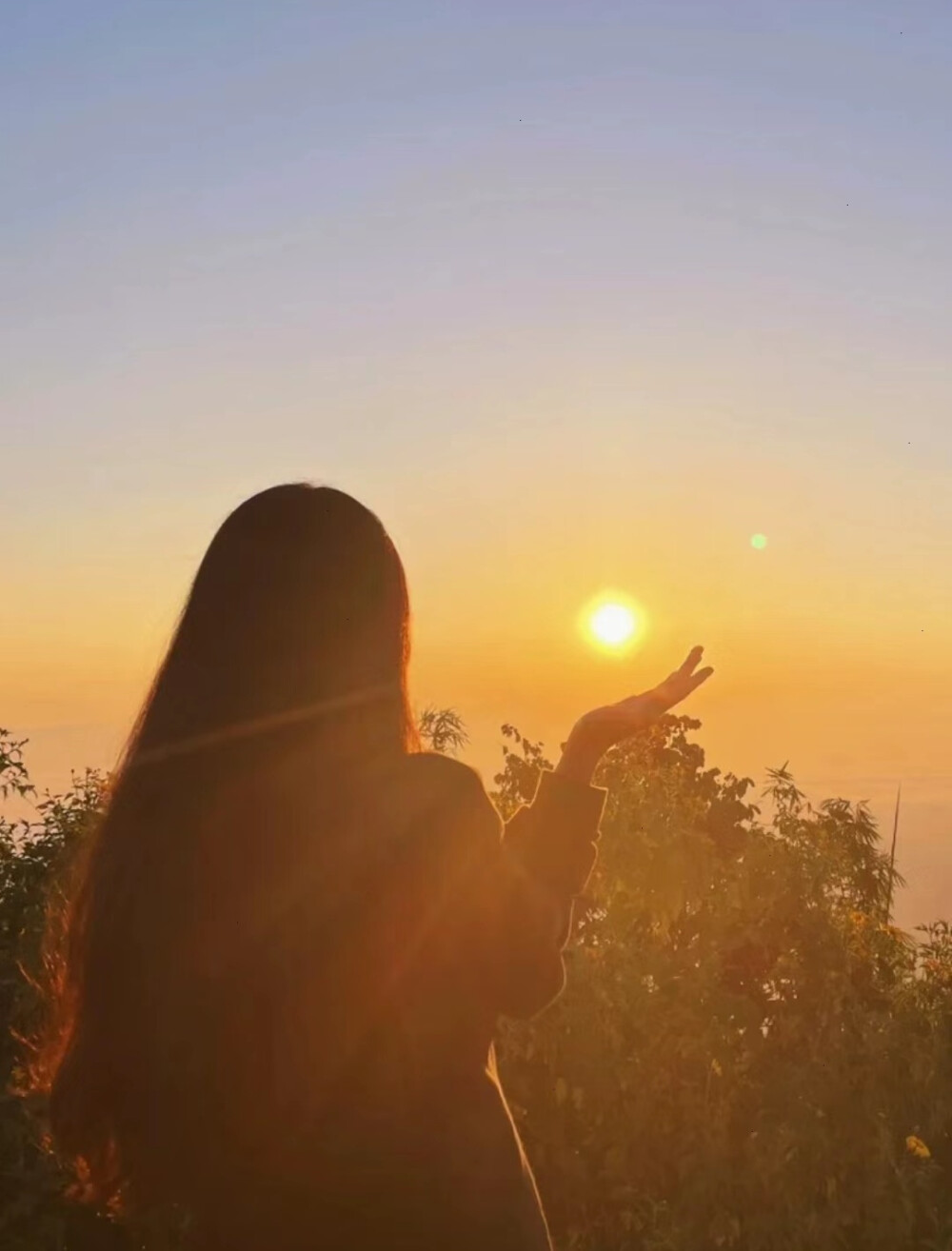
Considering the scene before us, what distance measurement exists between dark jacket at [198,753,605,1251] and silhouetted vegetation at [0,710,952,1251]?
2825mm

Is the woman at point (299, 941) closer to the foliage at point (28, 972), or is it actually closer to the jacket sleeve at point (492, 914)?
the jacket sleeve at point (492, 914)

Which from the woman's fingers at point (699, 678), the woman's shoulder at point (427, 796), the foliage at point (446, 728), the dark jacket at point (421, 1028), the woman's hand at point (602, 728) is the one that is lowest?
the dark jacket at point (421, 1028)

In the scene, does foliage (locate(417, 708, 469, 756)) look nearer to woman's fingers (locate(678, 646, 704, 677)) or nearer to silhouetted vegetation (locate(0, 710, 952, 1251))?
silhouetted vegetation (locate(0, 710, 952, 1251))

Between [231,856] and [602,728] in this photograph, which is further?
[602,728]

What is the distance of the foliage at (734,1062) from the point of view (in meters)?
4.91

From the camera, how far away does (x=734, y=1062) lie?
513 centimetres

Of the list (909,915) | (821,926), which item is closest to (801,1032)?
(821,926)

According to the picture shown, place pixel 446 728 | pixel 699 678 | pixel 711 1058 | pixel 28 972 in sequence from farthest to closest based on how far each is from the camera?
pixel 446 728 → pixel 711 1058 → pixel 28 972 → pixel 699 678

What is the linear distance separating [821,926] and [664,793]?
850 mm

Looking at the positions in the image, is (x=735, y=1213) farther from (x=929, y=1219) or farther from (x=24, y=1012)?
(x=24, y=1012)

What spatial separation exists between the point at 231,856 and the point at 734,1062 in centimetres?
361

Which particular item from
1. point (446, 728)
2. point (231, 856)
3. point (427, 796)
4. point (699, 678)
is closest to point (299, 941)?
point (231, 856)

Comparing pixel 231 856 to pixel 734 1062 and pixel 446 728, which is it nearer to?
pixel 734 1062

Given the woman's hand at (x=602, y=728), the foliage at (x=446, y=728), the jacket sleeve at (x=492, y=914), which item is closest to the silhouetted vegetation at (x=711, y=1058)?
the foliage at (x=446, y=728)
